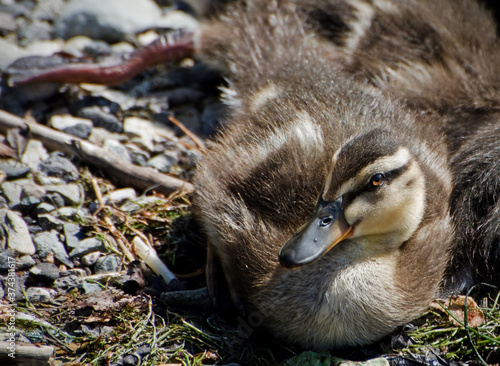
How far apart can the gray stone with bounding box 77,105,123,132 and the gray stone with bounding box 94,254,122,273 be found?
1.04 meters

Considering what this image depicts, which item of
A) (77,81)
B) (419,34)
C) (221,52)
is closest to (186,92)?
(221,52)

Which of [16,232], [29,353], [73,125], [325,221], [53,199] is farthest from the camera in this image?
[73,125]

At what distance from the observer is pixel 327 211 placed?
2.25m

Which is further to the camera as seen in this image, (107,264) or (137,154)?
(137,154)

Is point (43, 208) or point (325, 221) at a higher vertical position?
point (325, 221)

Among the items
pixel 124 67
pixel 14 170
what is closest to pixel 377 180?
pixel 14 170

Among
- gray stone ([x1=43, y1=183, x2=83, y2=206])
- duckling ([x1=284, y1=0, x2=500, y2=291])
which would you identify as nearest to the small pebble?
gray stone ([x1=43, y1=183, x2=83, y2=206])

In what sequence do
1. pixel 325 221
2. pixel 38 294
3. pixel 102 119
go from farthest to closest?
pixel 102 119
pixel 38 294
pixel 325 221

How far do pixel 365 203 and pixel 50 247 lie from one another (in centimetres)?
143

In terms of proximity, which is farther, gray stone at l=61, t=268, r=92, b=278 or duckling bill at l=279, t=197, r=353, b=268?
gray stone at l=61, t=268, r=92, b=278

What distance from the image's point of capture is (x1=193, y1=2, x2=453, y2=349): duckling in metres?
2.29

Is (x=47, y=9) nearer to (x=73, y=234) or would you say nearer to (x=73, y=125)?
(x=73, y=125)

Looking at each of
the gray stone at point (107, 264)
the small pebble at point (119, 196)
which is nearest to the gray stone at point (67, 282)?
the gray stone at point (107, 264)

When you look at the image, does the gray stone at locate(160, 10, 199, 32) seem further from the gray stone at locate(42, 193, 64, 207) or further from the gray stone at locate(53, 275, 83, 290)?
the gray stone at locate(53, 275, 83, 290)
